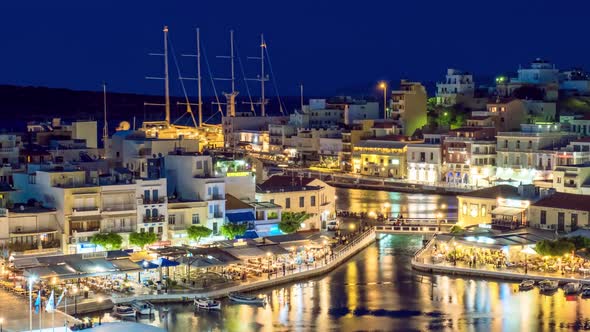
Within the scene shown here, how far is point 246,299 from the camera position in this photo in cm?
1953

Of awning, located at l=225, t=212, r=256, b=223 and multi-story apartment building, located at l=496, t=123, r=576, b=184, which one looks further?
multi-story apartment building, located at l=496, t=123, r=576, b=184

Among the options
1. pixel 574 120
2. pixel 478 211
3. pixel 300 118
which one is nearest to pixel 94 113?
pixel 300 118

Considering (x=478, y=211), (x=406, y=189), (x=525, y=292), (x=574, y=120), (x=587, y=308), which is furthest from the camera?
(x=574, y=120)

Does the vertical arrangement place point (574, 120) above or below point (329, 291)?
above

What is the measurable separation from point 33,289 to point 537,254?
9.93 m

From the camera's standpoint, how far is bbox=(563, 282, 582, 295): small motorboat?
20156 mm

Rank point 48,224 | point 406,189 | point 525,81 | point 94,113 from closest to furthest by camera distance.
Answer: point 48,224, point 406,189, point 525,81, point 94,113

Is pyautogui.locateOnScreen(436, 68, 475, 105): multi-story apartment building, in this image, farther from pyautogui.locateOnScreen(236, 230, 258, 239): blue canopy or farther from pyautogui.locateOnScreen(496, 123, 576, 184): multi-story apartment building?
pyautogui.locateOnScreen(236, 230, 258, 239): blue canopy

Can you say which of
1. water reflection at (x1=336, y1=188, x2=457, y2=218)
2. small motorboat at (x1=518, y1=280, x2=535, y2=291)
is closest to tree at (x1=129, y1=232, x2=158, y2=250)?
small motorboat at (x1=518, y1=280, x2=535, y2=291)

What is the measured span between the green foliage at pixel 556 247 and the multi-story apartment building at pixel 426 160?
742 inches

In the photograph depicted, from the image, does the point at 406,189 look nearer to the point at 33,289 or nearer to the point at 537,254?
the point at 537,254

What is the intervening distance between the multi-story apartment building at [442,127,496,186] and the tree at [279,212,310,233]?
14.5m

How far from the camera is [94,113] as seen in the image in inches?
4638

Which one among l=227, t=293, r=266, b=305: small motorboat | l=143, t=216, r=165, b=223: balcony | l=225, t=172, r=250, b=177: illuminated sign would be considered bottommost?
l=227, t=293, r=266, b=305: small motorboat
